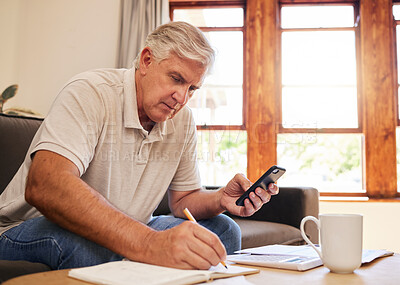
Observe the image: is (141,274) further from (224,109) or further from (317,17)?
(317,17)

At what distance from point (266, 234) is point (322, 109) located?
1.81 metres

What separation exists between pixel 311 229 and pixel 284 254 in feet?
3.71

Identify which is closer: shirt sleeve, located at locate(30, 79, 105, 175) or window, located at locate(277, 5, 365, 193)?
shirt sleeve, located at locate(30, 79, 105, 175)

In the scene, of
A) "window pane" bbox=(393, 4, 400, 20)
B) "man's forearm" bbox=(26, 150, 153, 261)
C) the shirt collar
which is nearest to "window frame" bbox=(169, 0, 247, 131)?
"window pane" bbox=(393, 4, 400, 20)

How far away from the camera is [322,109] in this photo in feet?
11.1

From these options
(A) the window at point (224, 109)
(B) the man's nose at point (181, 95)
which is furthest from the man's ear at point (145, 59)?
(A) the window at point (224, 109)

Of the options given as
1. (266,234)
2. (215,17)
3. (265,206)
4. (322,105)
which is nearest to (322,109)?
(322,105)

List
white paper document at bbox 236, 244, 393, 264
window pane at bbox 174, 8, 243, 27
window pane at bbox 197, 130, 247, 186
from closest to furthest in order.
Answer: white paper document at bbox 236, 244, 393, 264
window pane at bbox 197, 130, 247, 186
window pane at bbox 174, 8, 243, 27

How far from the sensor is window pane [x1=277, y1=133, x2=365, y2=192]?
11.0ft

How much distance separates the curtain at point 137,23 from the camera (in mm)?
3373

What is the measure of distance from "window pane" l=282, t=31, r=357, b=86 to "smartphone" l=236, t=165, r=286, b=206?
238cm

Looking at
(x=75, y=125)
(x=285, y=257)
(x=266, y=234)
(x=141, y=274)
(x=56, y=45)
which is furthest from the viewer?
(x=56, y=45)

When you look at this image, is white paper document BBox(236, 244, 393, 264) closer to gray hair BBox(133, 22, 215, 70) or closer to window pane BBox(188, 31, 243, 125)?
gray hair BBox(133, 22, 215, 70)

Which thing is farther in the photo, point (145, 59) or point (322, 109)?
point (322, 109)
